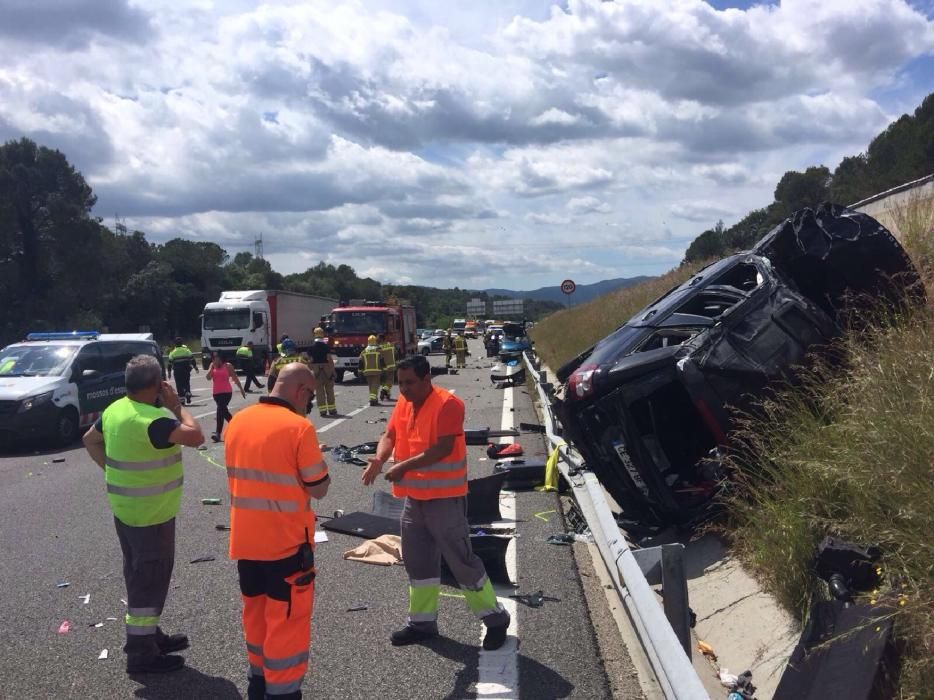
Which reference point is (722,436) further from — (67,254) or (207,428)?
(67,254)

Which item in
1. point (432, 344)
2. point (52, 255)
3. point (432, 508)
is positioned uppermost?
point (52, 255)

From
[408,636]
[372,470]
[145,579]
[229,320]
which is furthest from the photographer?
[229,320]

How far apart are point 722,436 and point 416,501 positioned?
246 centimetres

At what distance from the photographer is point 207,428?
1520 centimetres

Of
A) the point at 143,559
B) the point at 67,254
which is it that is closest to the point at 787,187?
the point at 67,254

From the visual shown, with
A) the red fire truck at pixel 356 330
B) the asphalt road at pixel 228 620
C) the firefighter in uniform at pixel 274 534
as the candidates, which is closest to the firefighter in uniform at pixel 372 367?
the red fire truck at pixel 356 330

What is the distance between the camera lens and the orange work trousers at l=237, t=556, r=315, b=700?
391 cm

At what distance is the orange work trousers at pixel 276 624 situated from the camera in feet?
12.8

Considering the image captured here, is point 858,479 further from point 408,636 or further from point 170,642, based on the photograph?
point 170,642

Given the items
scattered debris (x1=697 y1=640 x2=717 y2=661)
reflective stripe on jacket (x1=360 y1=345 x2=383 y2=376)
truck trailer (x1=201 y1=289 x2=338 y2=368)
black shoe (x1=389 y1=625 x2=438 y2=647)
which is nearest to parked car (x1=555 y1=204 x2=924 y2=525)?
scattered debris (x1=697 y1=640 x2=717 y2=661)

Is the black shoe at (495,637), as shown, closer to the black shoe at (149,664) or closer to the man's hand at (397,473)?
the man's hand at (397,473)

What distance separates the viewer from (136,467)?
15.7 ft

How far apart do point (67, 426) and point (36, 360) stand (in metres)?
1.51

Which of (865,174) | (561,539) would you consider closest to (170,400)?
(561,539)
